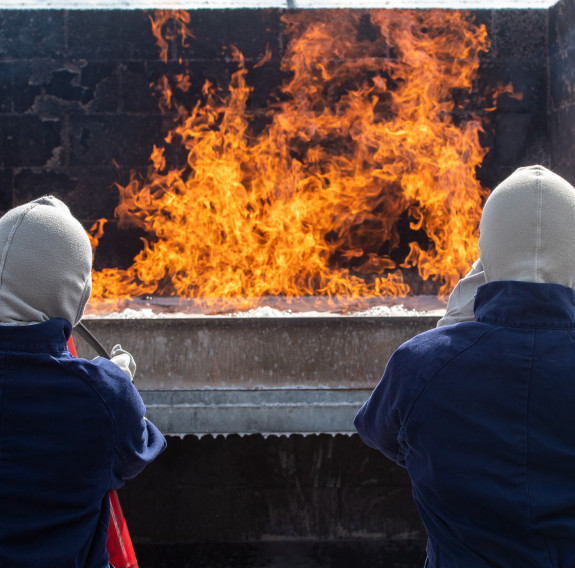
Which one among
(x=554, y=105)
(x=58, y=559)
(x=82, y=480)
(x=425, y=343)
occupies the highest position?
(x=554, y=105)

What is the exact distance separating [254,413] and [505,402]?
150cm

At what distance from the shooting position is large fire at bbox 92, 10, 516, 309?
5.05 meters

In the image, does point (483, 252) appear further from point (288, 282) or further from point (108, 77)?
point (108, 77)

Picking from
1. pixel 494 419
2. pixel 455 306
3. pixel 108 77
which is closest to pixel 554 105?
pixel 108 77

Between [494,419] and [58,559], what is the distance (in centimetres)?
86

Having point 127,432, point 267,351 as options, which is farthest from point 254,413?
point 127,432

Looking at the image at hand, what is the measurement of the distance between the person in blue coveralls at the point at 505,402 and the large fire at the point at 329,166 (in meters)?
3.79

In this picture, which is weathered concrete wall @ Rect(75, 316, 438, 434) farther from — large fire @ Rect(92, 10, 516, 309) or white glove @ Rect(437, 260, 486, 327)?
large fire @ Rect(92, 10, 516, 309)

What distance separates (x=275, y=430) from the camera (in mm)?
2490

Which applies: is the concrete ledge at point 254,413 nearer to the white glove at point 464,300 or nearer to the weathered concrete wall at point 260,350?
the weathered concrete wall at point 260,350

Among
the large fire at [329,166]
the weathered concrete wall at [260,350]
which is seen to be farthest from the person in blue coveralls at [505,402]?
the large fire at [329,166]

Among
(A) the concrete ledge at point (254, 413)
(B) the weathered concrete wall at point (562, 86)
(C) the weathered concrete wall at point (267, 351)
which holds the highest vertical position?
(B) the weathered concrete wall at point (562, 86)

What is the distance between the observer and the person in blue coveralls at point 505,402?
43.6 inches

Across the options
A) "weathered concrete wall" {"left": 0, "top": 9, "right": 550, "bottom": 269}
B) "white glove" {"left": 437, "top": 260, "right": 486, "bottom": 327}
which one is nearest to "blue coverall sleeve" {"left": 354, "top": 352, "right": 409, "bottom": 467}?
"white glove" {"left": 437, "top": 260, "right": 486, "bottom": 327}
